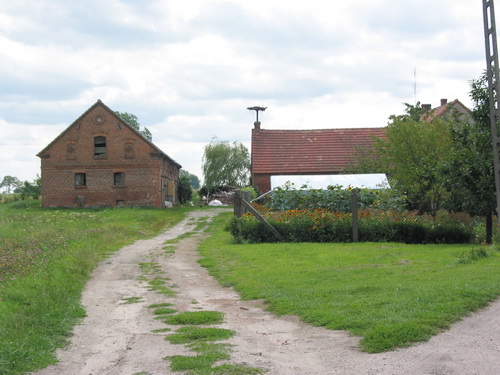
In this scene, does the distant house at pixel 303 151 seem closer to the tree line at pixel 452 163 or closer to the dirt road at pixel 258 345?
the tree line at pixel 452 163

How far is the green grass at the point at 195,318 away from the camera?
28.4 ft

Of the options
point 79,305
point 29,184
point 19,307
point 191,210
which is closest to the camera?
point 19,307

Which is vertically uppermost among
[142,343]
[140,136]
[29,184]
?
[140,136]

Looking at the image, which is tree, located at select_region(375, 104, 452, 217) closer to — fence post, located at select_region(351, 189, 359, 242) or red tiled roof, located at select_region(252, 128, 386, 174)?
fence post, located at select_region(351, 189, 359, 242)

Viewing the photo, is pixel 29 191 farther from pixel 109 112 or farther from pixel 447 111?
pixel 447 111

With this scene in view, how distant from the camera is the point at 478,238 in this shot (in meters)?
20.4

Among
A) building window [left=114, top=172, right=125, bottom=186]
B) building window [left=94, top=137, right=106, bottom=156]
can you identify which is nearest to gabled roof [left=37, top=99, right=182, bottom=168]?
building window [left=94, top=137, right=106, bottom=156]

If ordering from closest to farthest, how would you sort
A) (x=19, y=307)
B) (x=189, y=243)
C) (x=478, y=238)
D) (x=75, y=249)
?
(x=19, y=307)
(x=75, y=249)
(x=478, y=238)
(x=189, y=243)

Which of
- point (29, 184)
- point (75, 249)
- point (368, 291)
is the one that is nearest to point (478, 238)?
A: point (368, 291)

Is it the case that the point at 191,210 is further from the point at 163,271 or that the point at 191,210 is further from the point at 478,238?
the point at 163,271

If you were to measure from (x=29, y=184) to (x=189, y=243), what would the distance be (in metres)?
37.9

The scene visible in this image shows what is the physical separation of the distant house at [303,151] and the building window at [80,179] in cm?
1455

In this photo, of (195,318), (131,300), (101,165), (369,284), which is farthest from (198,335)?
(101,165)

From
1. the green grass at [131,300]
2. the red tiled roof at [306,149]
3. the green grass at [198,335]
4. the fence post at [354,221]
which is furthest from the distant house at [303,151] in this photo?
the green grass at [198,335]
